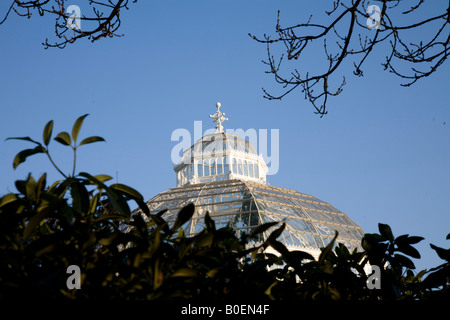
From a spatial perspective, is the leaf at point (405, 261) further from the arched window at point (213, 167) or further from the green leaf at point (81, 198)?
the arched window at point (213, 167)

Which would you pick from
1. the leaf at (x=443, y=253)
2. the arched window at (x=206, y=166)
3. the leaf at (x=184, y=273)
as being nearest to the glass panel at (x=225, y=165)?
the arched window at (x=206, y=166)

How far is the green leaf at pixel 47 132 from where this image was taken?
6.83 feet

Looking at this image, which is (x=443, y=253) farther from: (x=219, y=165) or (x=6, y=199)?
(x=219, y=165)

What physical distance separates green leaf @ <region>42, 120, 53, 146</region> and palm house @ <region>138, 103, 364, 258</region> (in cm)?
2451

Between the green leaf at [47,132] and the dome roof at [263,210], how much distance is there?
1017 inches

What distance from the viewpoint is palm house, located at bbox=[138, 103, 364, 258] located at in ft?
96.6

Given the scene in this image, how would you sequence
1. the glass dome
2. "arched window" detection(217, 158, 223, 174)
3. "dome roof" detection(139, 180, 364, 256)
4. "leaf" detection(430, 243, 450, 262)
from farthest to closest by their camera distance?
"arched window" detection(217, 158, 223, 174) → the glass dome → "dome roof" detection(139, 180, 364, 256) → "leaf" detection(430, 243, 450, 262)

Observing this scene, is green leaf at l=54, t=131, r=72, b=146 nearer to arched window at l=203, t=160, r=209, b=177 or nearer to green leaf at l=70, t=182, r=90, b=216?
green leaf at l=70, t=182, r=90, b=216

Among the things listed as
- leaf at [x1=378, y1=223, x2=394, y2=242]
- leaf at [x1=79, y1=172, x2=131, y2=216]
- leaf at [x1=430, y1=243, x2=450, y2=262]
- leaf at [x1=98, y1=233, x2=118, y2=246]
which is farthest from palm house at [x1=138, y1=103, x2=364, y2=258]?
leaf at [x1=98, y1=233, x2=118, y2=246]

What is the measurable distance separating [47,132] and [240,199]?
29.6 m

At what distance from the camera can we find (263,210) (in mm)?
30094

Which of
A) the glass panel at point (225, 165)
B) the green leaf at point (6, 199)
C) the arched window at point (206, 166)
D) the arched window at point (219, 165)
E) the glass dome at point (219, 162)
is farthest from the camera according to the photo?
the arched window at point (206, 166)

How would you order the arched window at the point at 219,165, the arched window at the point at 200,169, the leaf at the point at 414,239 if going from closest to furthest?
the leaf at the point at 414,239, the arched window at the point at 219,165, the arched window at the point at 200,169

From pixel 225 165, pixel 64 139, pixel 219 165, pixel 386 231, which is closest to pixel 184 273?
pixel 64 139
